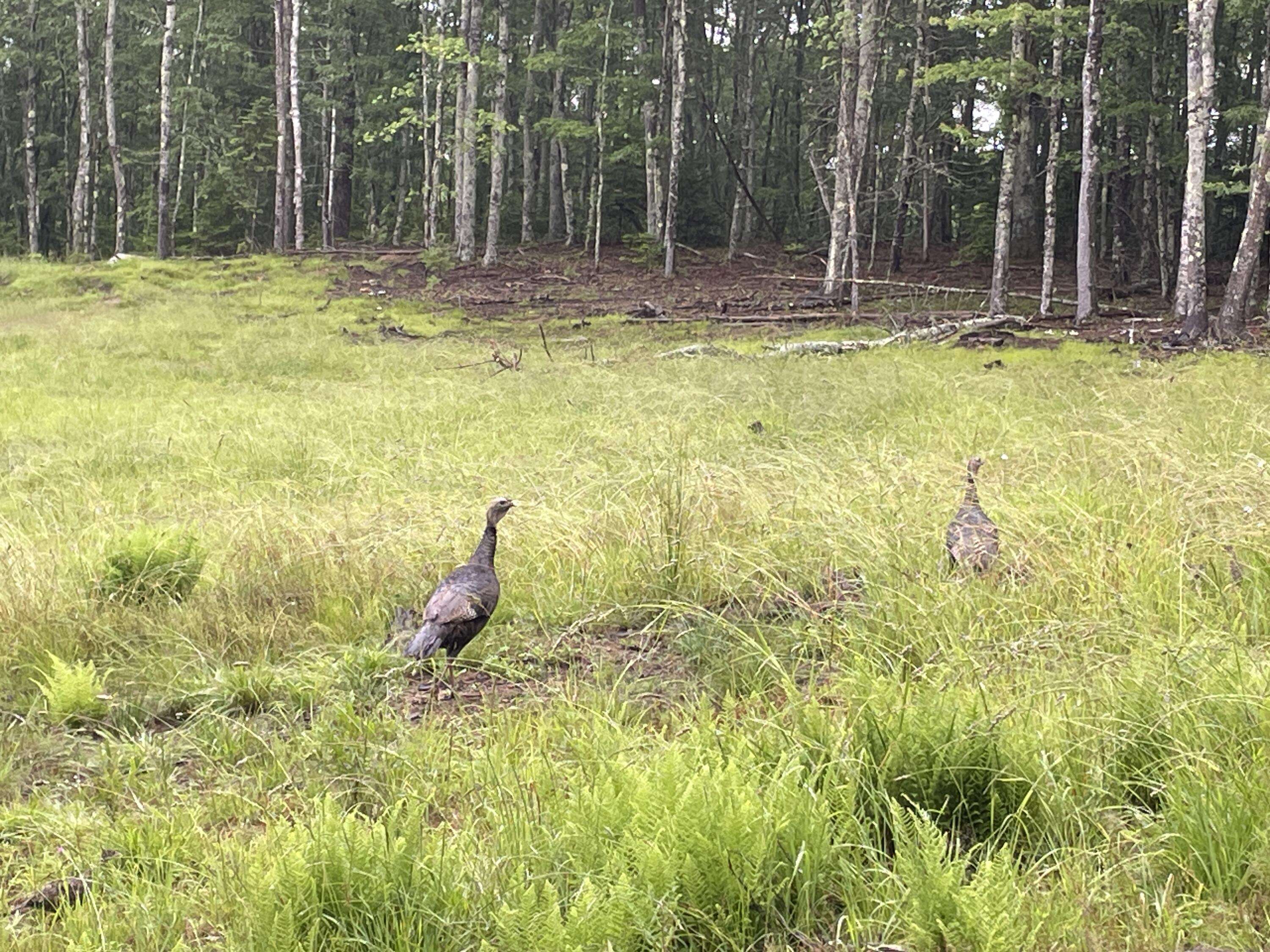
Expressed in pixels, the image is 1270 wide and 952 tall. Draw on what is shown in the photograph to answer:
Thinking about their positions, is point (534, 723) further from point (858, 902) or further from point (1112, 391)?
point (1112, 391)

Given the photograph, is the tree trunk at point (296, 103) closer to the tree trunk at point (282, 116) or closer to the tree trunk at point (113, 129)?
the tree trunk at point (282, 116)

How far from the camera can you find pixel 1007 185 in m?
19.4

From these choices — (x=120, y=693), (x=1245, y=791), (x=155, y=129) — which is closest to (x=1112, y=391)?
(x=1245, y=791)

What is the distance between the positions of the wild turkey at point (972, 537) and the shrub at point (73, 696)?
358 cm

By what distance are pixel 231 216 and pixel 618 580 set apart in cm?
4004

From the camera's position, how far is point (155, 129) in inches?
1726

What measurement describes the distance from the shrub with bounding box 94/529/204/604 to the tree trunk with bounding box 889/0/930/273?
1939 centimetres

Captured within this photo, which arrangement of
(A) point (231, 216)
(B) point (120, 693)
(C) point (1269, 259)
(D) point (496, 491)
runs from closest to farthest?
(B) point (120, 693) < (D) point (496, 491) < (C) point (1269, 259) < (A) point (231, 216)

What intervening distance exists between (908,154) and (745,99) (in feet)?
50.3

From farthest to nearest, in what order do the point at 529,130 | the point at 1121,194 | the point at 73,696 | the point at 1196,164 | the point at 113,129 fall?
the point at 529,130
the point at 113,129
the point at 1121,194
the point at 1196,164
the point at 73,696

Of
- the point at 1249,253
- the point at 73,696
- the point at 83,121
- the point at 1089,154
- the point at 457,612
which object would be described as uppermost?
the point at 83,121

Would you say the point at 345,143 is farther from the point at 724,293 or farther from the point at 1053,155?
the point at 1053,155

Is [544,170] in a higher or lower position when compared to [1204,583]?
higher

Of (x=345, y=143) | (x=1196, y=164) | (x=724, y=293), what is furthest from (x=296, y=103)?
(x=1196, y=164)
